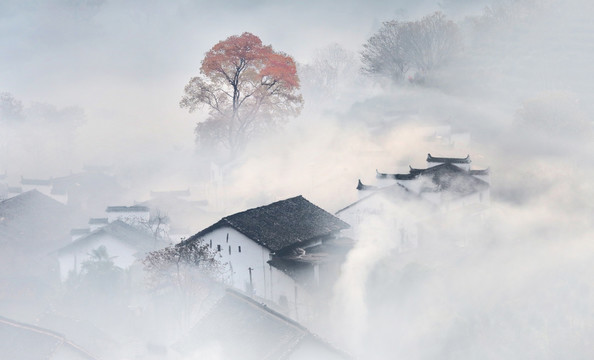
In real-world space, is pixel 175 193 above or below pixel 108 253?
above

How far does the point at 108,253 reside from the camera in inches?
1448

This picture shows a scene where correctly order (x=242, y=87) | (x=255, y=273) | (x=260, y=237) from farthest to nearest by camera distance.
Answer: (x=242, y=87), (x=260, y=237), (x=255, y=273)

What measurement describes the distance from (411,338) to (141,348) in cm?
1003

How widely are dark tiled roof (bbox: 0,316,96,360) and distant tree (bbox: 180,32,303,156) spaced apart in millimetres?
22685

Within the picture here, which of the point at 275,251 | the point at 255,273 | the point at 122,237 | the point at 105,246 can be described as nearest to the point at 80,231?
the point at 105,246

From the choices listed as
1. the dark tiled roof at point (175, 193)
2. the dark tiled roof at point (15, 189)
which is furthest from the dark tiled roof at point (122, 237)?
the dark tiled roof at point (15, 189)

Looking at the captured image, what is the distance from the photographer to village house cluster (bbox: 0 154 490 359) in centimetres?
2983

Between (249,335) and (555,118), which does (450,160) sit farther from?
(249,335)

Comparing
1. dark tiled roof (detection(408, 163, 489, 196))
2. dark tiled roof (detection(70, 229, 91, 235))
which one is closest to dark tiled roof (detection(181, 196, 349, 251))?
dark tiled roof (detection(408, 163, 489, 196))

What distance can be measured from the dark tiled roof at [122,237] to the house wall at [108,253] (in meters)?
0.14

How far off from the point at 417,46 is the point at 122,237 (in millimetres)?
32158

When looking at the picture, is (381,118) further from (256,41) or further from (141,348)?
(141,348)

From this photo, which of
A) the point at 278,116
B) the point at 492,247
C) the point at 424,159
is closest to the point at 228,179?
the point at 278,116

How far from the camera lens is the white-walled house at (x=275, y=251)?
3041cm
